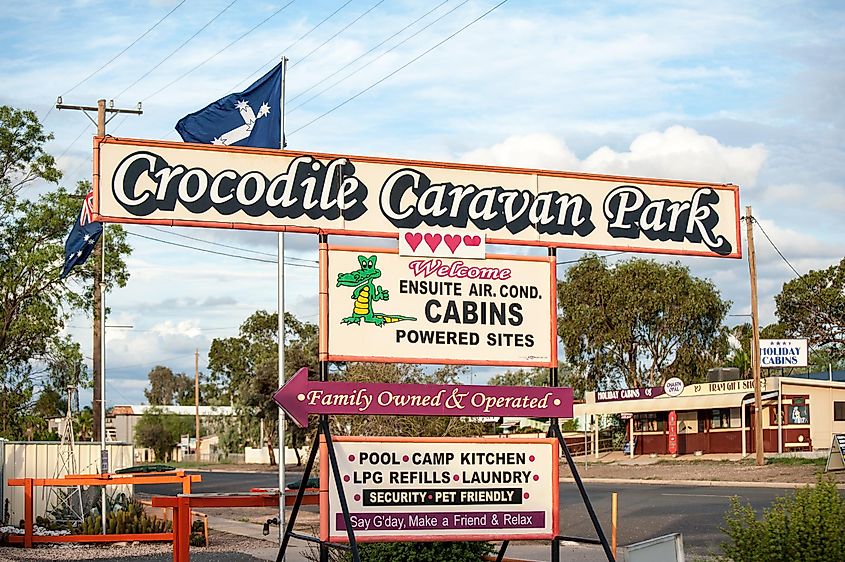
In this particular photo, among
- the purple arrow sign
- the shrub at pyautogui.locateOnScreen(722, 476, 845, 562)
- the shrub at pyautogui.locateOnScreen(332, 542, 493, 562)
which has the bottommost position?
the shrub at pyautogui.locateOnScreen(332, 542, 493, 562)

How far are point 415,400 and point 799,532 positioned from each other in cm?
355

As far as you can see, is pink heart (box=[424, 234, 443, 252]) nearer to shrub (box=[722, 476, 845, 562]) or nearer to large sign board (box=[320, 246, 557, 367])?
large sign board (box=[320, 246, 557, 367])

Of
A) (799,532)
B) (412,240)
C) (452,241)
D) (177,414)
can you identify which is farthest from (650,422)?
(177,414)

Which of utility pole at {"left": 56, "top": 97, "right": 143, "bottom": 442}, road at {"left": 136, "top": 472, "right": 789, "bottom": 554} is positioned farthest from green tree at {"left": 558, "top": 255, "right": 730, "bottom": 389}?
utility pole at {"left": 56, "top": 97, "right": 143, "bottom": 442}

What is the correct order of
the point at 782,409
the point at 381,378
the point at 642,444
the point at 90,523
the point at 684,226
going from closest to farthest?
the point at 684,226 < the point at 90,523 < the point at 381,378 < the point at 782,409 < the point at 642,444

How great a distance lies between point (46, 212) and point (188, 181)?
20.5m

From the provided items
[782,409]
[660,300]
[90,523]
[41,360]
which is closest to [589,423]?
[660,300]

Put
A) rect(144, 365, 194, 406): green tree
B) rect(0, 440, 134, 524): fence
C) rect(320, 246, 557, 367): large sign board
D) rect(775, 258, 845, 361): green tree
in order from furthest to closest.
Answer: rect(144, 365, 194, 406): green tree
rect(775, 258, 845, 361): green tree
rect(0, 440, 134, 524): fence
rect(320, 246, 557, 367): large sign board

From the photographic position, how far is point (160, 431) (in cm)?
10931

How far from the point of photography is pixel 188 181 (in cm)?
986

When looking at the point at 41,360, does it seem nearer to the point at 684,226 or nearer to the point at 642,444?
the point at 684,226

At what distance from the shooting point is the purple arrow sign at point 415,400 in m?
9.47

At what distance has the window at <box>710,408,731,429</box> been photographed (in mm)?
52219

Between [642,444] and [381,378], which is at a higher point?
[381,378]
